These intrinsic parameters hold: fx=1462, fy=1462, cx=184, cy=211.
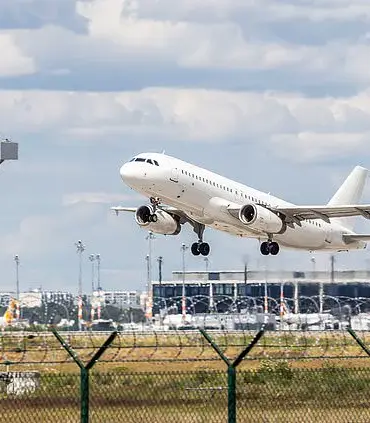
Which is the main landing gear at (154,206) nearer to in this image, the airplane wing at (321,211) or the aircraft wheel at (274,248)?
the aircraft wheel at (274,248)

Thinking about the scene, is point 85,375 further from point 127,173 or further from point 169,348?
point 127,173

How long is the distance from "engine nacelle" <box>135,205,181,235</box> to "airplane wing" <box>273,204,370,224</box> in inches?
228

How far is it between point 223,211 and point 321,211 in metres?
7.50

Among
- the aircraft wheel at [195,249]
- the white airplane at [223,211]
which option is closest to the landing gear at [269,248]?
the white airplane at [223,211]

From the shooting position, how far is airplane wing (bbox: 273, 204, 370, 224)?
7938cm

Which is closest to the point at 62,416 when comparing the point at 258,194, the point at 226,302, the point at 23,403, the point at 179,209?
the point at 23,403

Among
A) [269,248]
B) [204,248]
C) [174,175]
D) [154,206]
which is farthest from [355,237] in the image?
[174,175]

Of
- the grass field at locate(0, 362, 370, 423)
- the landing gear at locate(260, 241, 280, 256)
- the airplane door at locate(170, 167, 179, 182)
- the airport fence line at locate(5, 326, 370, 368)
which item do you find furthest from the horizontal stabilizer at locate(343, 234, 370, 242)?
the grass field at locate(0, 362, 370, 423)

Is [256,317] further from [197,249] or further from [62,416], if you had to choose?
[62,416]

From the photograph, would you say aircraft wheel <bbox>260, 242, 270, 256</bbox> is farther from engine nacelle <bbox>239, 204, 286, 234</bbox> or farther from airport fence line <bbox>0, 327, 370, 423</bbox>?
airport fence line <bbox>0, 327, 370, 423</bbox>

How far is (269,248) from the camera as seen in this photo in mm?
82562

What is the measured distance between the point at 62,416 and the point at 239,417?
14.9ft

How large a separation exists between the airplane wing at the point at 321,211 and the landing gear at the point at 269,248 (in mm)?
1888

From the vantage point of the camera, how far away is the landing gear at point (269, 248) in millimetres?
82625
